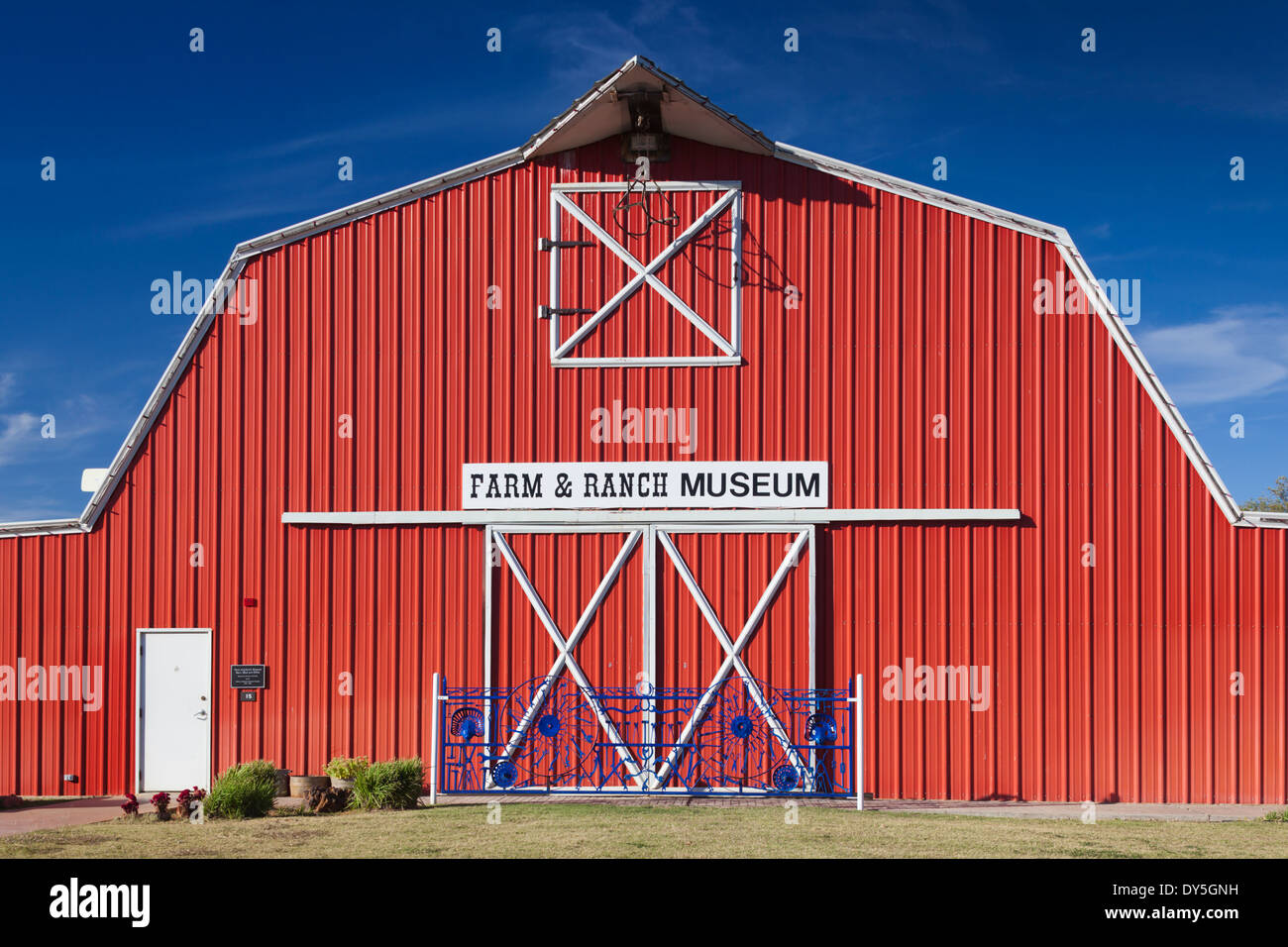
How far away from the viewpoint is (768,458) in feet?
48.2

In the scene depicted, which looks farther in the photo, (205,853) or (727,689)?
(727,689)

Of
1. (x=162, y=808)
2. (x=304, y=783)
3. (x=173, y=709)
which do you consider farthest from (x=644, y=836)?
(x=173, y=709)

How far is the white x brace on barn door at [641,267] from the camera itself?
48.8 feet

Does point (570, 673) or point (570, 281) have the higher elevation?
point (570, 281)

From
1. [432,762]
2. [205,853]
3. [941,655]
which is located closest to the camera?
[205,853]

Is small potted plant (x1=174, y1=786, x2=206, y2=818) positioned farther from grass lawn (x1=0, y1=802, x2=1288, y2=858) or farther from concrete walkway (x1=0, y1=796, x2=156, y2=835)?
concrete walkway (x1=0, y1=796, x2=156, y2=835)

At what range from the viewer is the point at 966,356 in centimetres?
1470

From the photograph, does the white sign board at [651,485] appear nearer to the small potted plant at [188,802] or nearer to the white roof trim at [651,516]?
the white roof trim at [651,516]

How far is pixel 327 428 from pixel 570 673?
4.73m

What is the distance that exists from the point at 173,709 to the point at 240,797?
3016 millimetres

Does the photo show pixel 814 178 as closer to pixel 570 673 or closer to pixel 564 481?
pixel 564 481

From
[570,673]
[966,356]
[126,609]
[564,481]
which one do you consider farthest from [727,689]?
[126,609]

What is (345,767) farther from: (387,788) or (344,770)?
(387,788)

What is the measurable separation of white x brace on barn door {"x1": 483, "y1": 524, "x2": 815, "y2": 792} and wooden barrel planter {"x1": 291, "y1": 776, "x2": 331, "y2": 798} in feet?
6.71
